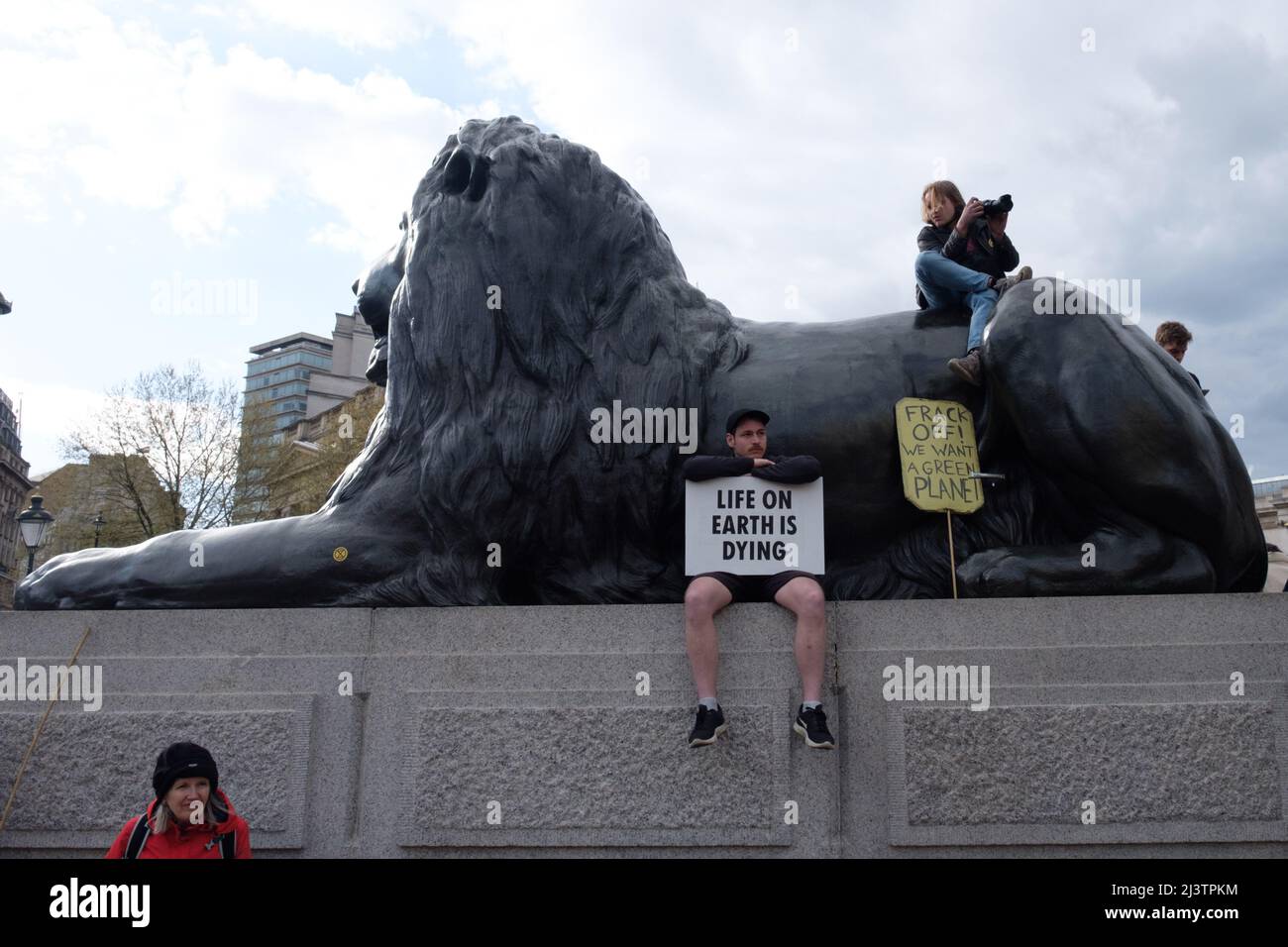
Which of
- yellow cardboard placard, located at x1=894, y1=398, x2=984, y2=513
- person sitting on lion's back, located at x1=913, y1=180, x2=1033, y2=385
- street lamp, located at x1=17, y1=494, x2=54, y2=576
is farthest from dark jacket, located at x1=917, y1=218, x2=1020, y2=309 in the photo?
street lamp, located at x1=17, y1=494, x2=54, y2=576

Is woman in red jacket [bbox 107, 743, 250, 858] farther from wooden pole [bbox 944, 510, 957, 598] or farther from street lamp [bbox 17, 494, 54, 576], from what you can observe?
street lamp [bbox 17, 494, 54, 576]

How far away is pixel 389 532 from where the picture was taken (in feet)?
18.9

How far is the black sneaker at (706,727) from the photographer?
4637mm

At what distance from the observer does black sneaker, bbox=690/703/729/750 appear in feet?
15.2

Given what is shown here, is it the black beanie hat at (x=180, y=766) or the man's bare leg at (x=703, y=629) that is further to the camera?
the man's bare leg at (x=703, y=629)

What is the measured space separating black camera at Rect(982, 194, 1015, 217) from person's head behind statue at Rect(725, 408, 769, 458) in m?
1.69

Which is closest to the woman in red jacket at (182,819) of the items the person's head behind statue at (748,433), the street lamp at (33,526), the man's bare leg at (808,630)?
the man's bare leg at (808,630)

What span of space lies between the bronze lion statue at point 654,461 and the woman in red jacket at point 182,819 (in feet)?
4.28

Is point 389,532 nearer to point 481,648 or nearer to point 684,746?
point 481,648

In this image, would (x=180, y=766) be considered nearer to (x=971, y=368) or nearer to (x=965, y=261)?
(x=971, y=368)

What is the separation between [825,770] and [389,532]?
226 cm

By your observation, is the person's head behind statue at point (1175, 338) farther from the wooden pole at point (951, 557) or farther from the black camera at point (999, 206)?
the wooden pole at point (951, 557)

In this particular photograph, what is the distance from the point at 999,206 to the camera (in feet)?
20.3
